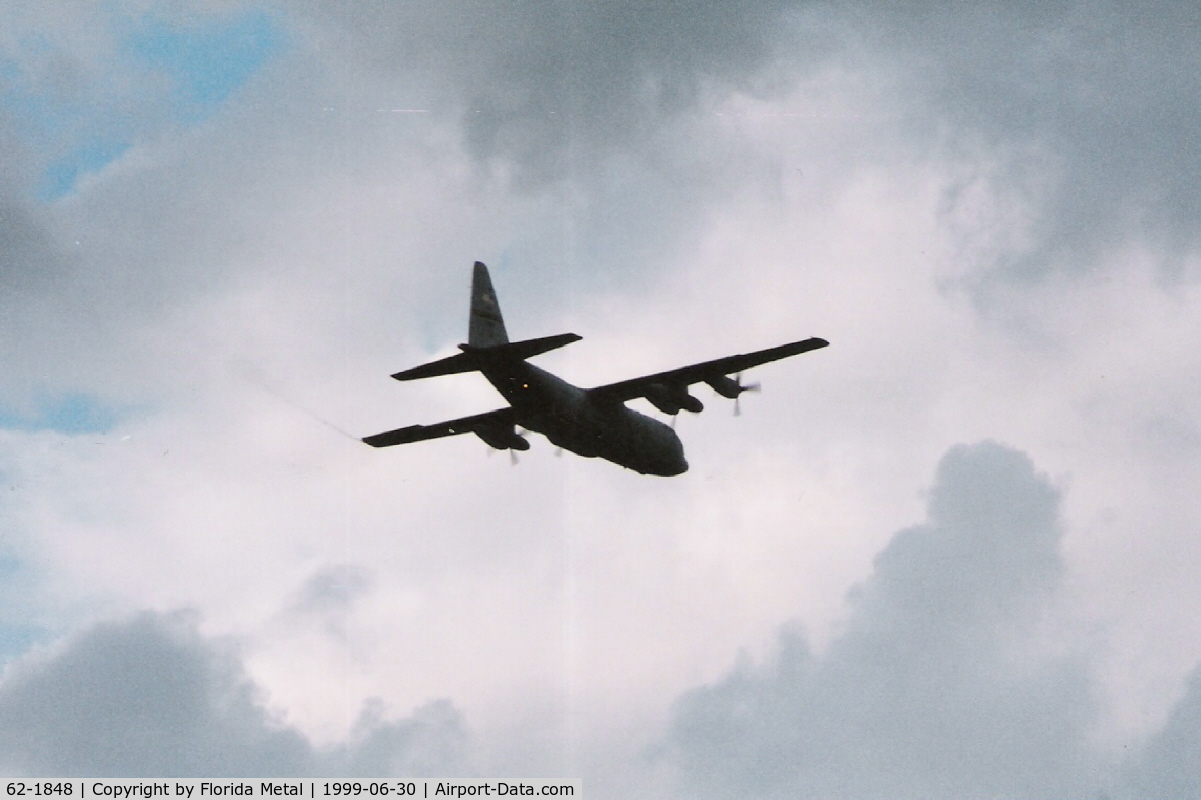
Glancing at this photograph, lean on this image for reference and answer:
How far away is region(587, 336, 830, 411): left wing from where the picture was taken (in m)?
46.0

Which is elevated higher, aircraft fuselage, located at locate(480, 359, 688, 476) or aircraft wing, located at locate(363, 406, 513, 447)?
aircraft wing, located at locate(363, 406, 513, 447)

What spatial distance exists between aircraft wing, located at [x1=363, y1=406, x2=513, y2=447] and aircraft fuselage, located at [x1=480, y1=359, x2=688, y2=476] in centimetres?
293

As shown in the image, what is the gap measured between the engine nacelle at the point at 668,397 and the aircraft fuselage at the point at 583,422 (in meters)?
1.98

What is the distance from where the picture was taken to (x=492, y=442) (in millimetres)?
53781

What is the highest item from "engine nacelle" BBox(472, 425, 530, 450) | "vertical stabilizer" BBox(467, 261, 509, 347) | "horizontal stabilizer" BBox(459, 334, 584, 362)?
"vertical stabilizer" BBox(467, 261, 509, 347)

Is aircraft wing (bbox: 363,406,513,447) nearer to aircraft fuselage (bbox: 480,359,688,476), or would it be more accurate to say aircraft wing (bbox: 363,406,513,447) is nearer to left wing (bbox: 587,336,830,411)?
aircraft fuselage (bbox: 480,359,688,476)

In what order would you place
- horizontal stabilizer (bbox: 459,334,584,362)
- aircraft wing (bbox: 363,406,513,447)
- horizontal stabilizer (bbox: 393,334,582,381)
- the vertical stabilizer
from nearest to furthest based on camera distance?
horizontal stabilizer (bbox: 459,334,584,362), horizontal stabilizer (bbox: 393,334,582,381), the vertical stabilizer, aircraft wing (bbox: 363,406,513,447)

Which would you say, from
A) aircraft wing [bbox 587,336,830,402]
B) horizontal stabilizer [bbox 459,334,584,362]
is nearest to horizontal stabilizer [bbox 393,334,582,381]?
horizontal stabilizer [bbox 459,334,584,362]

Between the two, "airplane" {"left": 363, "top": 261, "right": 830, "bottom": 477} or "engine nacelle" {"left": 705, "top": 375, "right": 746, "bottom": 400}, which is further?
"engine nacelle" {"left": 705, "top": 375, "right": 746, "bottom": 400}

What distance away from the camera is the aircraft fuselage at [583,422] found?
47094 millimetres

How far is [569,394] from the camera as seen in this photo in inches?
1921

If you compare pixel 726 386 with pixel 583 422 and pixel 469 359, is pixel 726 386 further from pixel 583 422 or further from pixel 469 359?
pixel 469 359

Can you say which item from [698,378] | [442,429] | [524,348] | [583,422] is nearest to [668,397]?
[698,378]

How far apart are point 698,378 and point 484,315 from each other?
892cm
